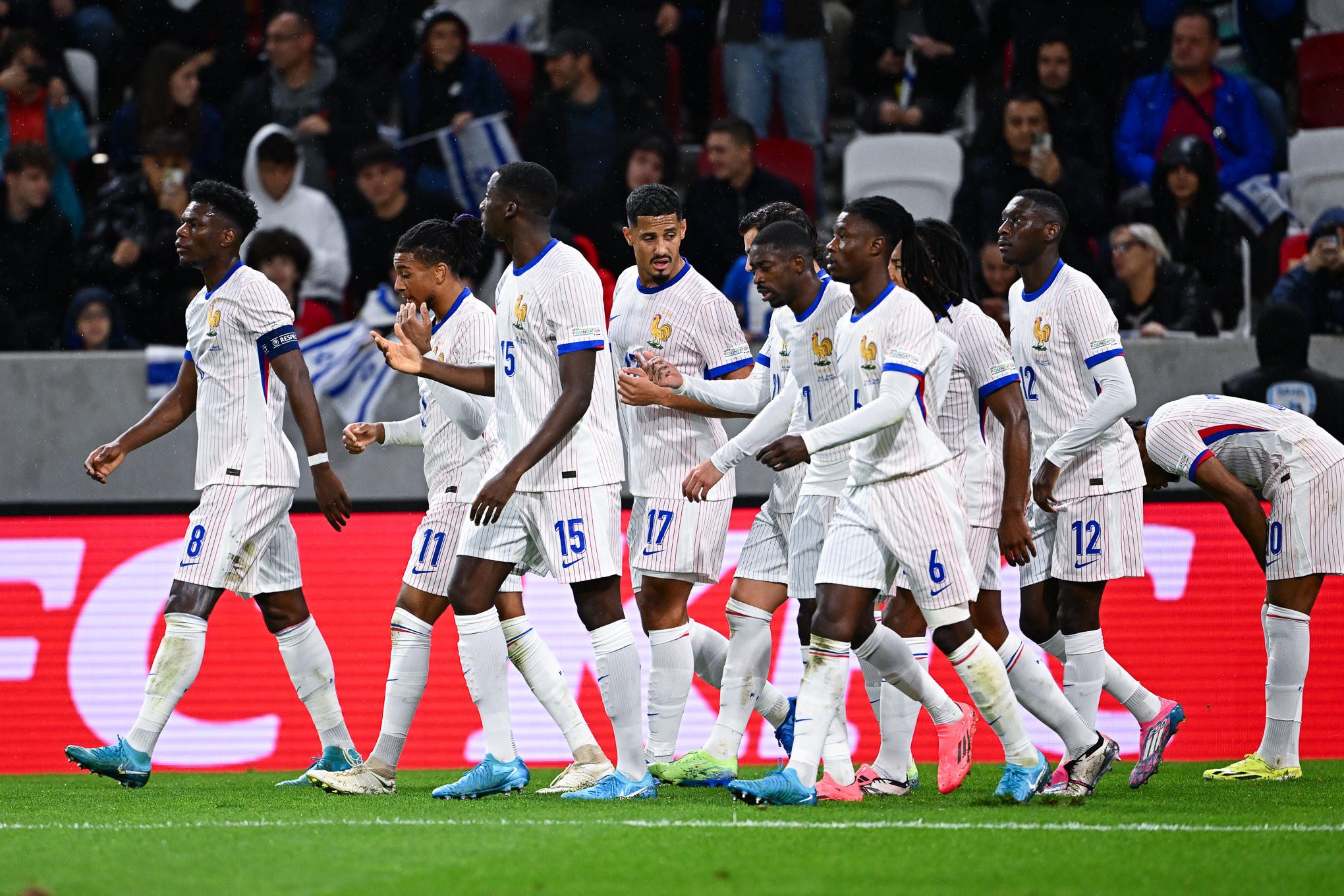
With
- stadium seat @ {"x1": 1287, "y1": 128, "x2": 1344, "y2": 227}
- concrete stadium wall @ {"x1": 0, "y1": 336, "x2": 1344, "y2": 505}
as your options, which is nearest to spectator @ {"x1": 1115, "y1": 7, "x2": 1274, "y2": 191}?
stadium seat @ {"x1": 1287, "y1": 128, "x2": 1344, "y2": 227}

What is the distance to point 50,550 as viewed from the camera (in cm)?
831

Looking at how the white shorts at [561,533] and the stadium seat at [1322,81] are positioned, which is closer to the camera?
the white shorts at [561,533]

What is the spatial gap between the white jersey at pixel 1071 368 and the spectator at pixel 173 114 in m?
6.92

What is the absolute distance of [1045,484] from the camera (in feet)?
22.0

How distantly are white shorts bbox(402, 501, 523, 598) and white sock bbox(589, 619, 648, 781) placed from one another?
724 mm

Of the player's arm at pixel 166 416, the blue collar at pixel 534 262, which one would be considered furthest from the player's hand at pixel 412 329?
the player's arm at pixel 166 416

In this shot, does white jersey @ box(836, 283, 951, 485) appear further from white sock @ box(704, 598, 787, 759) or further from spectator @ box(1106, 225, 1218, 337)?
spectator @ box(1106, 225, 1218, 337)

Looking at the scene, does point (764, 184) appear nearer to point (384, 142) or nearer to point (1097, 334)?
point (384, 142)

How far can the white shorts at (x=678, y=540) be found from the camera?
6.59 metres

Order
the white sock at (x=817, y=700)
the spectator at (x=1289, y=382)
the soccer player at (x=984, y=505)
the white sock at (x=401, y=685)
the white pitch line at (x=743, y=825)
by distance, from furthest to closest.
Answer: the spectator at (x=1289, y=382) < the white sock at (x=401, y=685) < the soccer player at (x=984, y=505) < the white sock at (x=817, y=700) < the white pitch line at (x=743, y=825)

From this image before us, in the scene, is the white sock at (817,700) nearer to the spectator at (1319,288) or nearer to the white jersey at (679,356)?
the white jersey at (679,356)

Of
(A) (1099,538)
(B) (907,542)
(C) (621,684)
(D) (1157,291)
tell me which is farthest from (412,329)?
(D) (1157,291)

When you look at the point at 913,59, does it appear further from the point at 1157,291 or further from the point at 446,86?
the point at 446,86

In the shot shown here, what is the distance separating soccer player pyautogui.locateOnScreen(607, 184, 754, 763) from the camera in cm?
663
